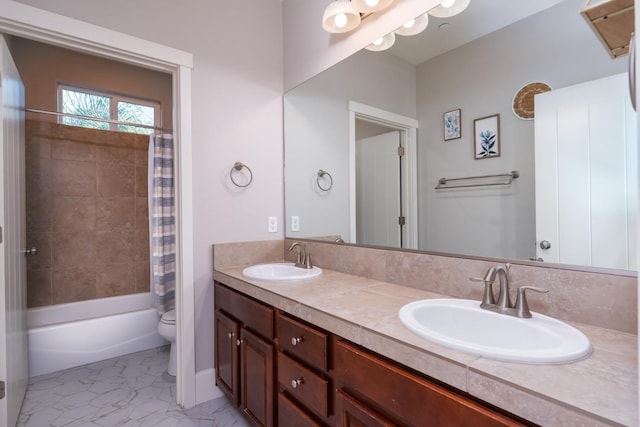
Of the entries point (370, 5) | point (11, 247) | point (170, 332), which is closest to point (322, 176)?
point (370, 5)

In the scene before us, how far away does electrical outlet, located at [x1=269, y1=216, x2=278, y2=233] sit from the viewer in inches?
86.7

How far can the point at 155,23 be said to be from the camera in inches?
69.7

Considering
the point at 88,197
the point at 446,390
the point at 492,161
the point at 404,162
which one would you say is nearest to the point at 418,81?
the point at 404,162

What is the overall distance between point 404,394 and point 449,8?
1498mm

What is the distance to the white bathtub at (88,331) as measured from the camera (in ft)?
7.56

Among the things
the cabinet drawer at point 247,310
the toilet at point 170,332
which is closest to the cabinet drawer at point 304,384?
the cabinet drawer at point 247,310

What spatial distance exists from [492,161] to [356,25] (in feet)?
3.41

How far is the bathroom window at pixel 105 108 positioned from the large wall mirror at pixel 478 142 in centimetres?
197

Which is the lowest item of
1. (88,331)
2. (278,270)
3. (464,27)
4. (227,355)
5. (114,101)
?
(88,331)

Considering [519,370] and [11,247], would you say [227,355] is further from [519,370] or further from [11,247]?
[519,370]

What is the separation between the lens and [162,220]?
8.13 ft

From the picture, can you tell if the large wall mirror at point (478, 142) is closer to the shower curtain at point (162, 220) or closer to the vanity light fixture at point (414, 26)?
the vanity light fixture at point (414, 26)

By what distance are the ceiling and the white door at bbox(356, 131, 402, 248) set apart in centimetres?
40

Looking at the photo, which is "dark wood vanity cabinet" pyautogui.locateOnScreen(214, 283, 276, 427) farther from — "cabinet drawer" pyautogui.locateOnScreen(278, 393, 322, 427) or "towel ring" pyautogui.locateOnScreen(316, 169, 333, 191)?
"towel ring" pyautogui.locateOnScreen(316, 169, 333, 191)
